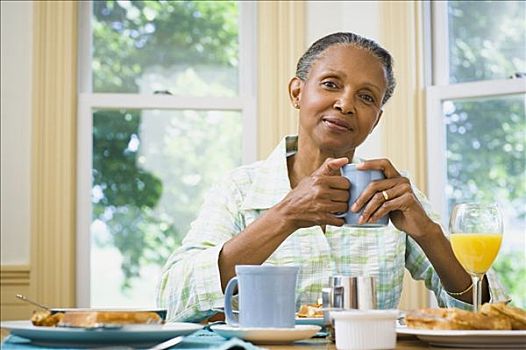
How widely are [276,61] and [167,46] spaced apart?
0.40 m

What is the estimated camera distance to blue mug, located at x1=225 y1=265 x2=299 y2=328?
133 centimetres

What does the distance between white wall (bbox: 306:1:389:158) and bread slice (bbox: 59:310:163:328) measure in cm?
228

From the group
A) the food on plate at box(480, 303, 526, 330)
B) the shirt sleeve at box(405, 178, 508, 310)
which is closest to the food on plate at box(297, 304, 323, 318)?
the food on plate at box(480, 303, 526, 330)

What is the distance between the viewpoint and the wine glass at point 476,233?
1.61 m

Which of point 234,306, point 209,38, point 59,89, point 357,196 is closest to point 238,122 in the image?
point 209,38

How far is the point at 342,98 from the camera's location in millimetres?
2180

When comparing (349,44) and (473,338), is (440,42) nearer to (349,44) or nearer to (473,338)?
(349,44)

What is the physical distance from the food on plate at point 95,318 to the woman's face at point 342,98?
1.01 metres

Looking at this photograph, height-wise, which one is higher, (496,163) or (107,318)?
(496,163)

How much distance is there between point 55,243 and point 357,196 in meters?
1.80

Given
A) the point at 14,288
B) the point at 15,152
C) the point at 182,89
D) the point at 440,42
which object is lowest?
the point at 14,288

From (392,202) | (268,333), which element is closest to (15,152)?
(392,202)

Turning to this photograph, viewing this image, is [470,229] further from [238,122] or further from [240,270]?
[238,122]

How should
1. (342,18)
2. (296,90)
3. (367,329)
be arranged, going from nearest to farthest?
(367,329) → (296,90) → (342,18)
